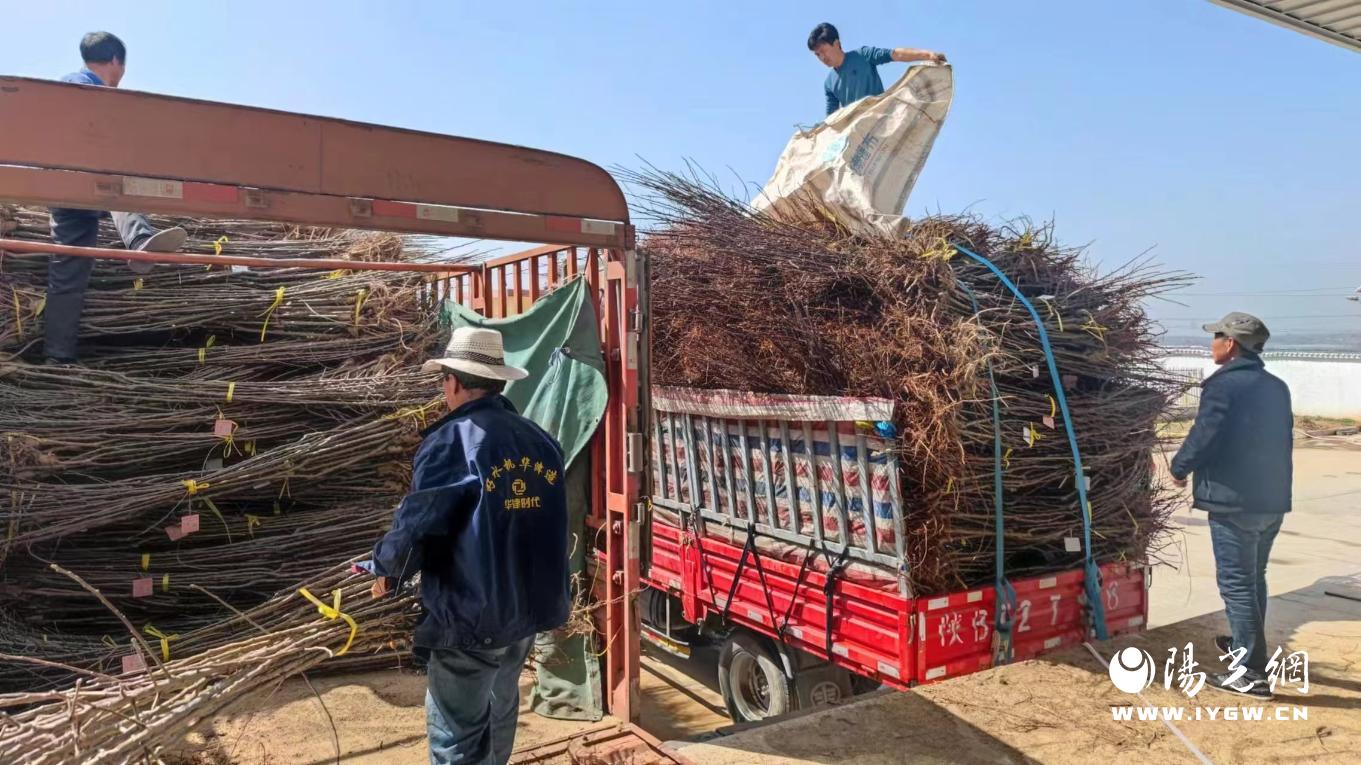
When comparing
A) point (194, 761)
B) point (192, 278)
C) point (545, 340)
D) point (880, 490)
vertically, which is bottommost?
point (194, 761)

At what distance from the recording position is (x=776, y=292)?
4.89 m

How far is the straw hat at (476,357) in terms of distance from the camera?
292 cm

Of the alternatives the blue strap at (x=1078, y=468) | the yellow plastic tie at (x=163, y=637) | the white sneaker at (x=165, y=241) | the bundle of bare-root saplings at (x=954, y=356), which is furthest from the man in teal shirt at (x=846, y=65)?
the yellow plastic tie at (x=163, y=637)

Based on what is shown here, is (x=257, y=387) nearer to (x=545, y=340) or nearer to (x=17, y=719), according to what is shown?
(x=545, y=340)

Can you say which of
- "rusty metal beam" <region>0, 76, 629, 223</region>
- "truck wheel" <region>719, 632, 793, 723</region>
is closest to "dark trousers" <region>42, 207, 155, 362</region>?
"rusty metal beam" <region>0, 76, 629, 223</region>

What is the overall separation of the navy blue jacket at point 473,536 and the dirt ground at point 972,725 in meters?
1.10

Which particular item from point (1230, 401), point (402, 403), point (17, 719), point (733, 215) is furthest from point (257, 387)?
point (1230, 401)

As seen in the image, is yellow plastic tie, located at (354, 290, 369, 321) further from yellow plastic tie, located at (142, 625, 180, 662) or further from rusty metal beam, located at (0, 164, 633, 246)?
rusty metal beam, located at (0, 164, 633, 246)

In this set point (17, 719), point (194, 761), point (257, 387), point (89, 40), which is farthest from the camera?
point (257, 387)

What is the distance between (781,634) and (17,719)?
3503 millimetres

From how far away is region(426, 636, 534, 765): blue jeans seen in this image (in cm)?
281

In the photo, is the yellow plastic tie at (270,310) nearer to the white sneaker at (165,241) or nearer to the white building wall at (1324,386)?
the white sneaker at (165,241)

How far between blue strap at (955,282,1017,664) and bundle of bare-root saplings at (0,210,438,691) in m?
3.33

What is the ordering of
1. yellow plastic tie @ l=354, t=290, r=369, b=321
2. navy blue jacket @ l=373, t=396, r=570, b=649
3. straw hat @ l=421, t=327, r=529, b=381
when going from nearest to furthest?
navy blue jacket @ l=373, t=396, r=570, b=649, straw hat @ l=421, t=327, r=529, b=381, yellow plastic tie @ l=354, t=290, r=369, b=321
